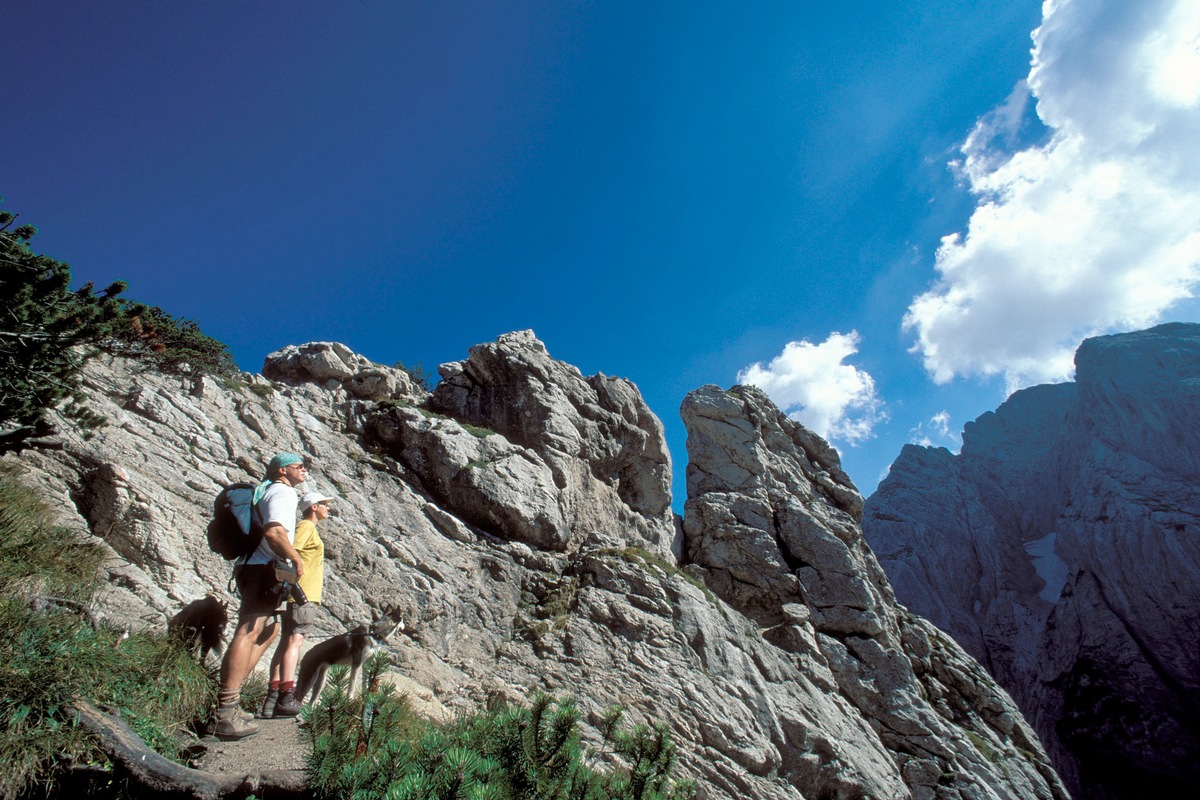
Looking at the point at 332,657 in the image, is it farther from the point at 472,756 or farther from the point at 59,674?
the point at 472,756

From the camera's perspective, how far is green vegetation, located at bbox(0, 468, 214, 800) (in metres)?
3.64

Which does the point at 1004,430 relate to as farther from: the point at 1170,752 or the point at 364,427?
the point at 364,427

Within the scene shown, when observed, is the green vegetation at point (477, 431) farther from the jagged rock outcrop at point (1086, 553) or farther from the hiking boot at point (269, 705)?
the jagged rock outcrop at point (1086, 553)

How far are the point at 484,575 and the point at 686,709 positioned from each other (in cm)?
576

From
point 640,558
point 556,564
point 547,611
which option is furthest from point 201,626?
point 640,558

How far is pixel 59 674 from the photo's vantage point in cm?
400

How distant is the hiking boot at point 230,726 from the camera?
15.9 feet

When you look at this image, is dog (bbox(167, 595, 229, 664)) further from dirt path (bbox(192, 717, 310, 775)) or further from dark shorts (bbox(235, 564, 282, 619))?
dirt path (bbox(192, 717, 310, 775))

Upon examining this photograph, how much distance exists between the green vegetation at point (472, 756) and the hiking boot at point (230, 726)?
1.55 m

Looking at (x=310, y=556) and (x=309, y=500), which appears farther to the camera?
(x=309, y=500)

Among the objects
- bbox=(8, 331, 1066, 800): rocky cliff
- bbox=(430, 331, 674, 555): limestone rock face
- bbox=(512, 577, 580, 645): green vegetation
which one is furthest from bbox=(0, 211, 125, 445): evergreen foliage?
bbox=(430, 331, 674, 555): limestone rock face

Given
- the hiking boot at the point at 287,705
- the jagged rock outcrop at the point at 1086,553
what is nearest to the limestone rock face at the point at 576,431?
the hiking boot at the point at 287,705

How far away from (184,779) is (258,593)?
76.7 inches

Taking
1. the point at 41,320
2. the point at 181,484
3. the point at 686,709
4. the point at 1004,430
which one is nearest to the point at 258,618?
the point at 41,320
